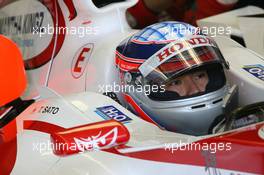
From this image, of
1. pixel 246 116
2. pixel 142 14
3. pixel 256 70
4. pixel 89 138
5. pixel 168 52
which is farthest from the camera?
pixel 142 14

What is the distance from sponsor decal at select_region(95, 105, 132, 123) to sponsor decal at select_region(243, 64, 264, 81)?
1.42 feet

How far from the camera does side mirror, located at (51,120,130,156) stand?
2.97ft

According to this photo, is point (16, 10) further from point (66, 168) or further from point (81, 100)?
point (66, 168)

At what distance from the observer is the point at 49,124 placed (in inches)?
48.7

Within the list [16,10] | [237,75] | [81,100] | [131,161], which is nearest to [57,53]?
[16,10]

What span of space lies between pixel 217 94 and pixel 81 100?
0.34m

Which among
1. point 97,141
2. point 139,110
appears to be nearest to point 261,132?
point 97,141

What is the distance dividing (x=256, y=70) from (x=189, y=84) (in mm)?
255

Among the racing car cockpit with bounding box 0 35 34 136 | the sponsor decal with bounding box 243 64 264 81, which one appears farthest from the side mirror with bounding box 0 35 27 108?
the sponsor decal with bounding box 243 64 264 81

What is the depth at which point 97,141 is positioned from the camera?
2.99 ft

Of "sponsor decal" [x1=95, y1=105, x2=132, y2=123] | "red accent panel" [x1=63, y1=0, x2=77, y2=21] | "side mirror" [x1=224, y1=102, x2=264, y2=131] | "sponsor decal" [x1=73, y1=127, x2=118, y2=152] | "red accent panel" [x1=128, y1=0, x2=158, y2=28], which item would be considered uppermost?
"red accent panel" [x1=63, y1=0, x2=77, y2=21]

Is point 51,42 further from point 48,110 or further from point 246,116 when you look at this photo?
point 246,116

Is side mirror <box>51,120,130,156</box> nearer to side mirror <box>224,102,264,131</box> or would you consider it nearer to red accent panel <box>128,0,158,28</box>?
side mirror <box>224,102,264,131</box>

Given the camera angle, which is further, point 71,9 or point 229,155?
point 71,9
